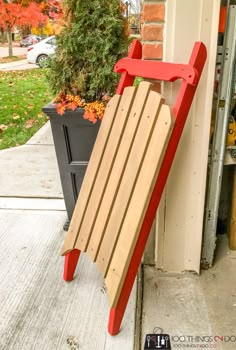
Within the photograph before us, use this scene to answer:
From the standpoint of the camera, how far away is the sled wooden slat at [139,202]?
1.64 meters

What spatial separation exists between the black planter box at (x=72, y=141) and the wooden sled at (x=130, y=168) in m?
0.45

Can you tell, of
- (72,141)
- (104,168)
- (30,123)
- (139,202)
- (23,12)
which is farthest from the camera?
(23,12)

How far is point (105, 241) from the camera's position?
184cm

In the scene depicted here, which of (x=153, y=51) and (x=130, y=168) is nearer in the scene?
(x=130, y=168)

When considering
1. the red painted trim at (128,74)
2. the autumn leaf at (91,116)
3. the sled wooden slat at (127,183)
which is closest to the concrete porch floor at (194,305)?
the sled wooden slat at (127,183)

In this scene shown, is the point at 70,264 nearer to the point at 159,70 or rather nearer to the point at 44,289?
the point at 44,289

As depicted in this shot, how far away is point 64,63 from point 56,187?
48.8 inches

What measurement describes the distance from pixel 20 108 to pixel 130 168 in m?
4.97

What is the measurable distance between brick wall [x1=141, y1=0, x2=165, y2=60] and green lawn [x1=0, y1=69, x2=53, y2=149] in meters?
1.53

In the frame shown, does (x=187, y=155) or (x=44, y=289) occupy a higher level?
(x=187, y=155)

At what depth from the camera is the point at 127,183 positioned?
1.77 metres

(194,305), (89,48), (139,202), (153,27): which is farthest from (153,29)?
(194,305)

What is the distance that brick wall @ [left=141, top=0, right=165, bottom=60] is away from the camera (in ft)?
6.31

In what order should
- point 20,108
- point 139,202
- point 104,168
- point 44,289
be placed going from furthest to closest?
point 20,108
point 44,289
point 104,168
point 139,202
